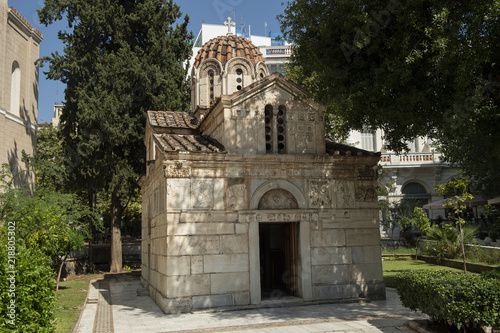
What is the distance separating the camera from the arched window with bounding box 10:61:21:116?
915 inches

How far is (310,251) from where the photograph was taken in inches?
494

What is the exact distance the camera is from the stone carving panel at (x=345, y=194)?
13062 mm

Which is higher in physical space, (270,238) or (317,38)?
(317,38)

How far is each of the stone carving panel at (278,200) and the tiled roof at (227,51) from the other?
9.10 meters

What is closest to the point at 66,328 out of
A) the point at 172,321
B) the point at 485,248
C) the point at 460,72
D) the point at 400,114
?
the point at 172,321

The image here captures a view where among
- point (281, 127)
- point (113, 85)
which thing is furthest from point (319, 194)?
point (113, 85)

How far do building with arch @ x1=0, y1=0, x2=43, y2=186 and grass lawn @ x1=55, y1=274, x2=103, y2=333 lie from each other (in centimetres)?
588

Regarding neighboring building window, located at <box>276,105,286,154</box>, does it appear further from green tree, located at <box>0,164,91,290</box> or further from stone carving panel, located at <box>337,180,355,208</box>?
green tree, located at <box>0,164,91,290</box>

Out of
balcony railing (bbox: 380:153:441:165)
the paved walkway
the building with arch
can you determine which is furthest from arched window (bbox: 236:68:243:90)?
balcony railing (bbox: 380:153:441:165)

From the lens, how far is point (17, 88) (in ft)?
77.5

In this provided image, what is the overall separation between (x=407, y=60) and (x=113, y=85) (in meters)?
17.7

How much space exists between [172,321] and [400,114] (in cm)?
728

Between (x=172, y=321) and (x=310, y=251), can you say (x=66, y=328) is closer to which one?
(x=172, y=321)

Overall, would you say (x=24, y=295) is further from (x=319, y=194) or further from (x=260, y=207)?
(x=319, y=194)
